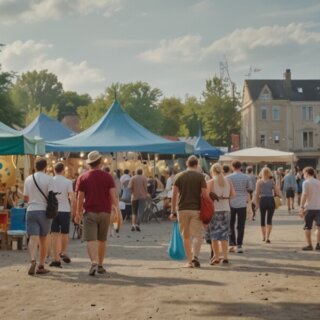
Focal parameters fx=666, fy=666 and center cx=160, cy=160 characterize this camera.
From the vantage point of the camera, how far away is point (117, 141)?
79.3 feet

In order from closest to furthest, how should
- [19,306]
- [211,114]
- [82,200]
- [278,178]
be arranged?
1. [19,306]
2. [82,200]
3. [278,178]
4. [211,114]

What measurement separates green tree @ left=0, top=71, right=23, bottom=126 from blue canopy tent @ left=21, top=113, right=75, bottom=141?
11279 mm

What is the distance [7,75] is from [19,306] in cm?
3916

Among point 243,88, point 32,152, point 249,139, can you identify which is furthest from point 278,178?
point 243,88

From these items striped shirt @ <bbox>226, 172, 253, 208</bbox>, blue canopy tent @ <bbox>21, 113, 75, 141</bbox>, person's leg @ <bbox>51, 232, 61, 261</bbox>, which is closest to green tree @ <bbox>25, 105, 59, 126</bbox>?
blue canopy tent @ <bbox>21, 113, 75, 141</bbox>

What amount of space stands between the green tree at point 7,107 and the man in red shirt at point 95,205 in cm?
3418

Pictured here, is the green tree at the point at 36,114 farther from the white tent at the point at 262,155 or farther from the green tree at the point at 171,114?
the white tent at the point at 262,155

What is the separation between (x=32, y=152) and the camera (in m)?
15.5

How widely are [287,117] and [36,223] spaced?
72371 millimetres

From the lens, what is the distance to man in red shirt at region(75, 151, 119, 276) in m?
9.91

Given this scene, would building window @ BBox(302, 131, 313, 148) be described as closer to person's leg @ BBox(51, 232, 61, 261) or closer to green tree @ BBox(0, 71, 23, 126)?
green tree @ BBox(0, 71, 23, 126)

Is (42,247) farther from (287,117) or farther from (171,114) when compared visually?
(171,114)

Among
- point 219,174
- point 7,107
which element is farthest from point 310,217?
point 7,107

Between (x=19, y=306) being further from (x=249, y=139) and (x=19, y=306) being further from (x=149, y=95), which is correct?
(x=149, y=95)
